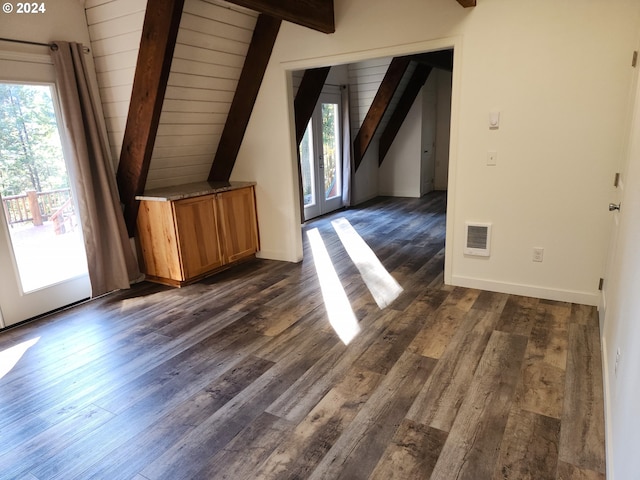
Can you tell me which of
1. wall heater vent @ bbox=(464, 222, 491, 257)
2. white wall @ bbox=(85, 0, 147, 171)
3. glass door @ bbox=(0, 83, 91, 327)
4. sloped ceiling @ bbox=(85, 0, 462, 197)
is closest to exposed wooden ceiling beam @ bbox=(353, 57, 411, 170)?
sloped ceiling @ bbox=(85, 0, 462, 197)

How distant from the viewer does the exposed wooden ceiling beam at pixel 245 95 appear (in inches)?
146

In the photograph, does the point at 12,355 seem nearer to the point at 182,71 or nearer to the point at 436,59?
the point at 182,71

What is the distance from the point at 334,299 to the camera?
11.3 ft

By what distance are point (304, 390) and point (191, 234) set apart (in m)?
2.11

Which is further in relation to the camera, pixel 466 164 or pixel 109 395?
pixel 466 164

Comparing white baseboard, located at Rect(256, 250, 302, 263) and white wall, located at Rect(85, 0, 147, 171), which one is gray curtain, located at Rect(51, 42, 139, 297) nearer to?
white wall, located at Rect(85, 0, 147, 171)

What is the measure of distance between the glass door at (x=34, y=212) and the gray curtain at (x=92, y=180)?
127 millimetres

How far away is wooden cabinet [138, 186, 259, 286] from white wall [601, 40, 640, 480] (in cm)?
321

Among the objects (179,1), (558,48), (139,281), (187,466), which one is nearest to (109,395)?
(187,466)

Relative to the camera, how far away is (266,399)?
2.18 m

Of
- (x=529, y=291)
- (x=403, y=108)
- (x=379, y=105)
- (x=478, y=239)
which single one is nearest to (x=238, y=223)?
(x=478, y=239)

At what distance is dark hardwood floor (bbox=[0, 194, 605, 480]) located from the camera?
5.77ft

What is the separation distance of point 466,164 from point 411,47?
40.3 inches

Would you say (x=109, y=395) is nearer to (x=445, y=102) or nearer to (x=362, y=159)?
(x=362, y=159)
